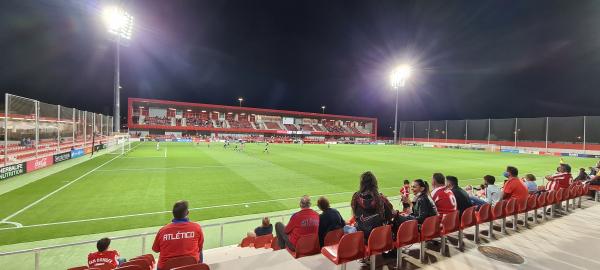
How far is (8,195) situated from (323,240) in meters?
14.3

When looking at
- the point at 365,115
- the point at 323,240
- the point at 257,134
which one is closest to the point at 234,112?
the point at 257,134

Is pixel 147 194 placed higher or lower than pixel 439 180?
lower

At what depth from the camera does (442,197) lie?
5551 millimetres

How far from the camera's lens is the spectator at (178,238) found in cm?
364

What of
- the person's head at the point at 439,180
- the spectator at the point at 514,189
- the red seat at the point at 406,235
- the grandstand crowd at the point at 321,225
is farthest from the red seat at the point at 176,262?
the spectator at the point at 514,189

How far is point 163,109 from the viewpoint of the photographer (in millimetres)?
63062

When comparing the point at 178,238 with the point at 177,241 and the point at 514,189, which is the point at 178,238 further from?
the point at 514,189

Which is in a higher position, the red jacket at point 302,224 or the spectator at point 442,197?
the spectator at point 442,197

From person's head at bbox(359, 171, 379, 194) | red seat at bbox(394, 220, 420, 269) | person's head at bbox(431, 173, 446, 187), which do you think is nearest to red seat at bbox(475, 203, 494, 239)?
person's head at bbox(431, 173, 446, 187)

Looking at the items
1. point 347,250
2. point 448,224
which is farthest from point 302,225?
point 448,224

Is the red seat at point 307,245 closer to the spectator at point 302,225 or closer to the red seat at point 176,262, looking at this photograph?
the spectator at point 302,225

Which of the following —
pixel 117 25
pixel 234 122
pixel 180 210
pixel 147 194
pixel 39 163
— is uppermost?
pixel 117 25

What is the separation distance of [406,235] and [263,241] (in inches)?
122

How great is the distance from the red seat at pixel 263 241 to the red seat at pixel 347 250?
2129mm
